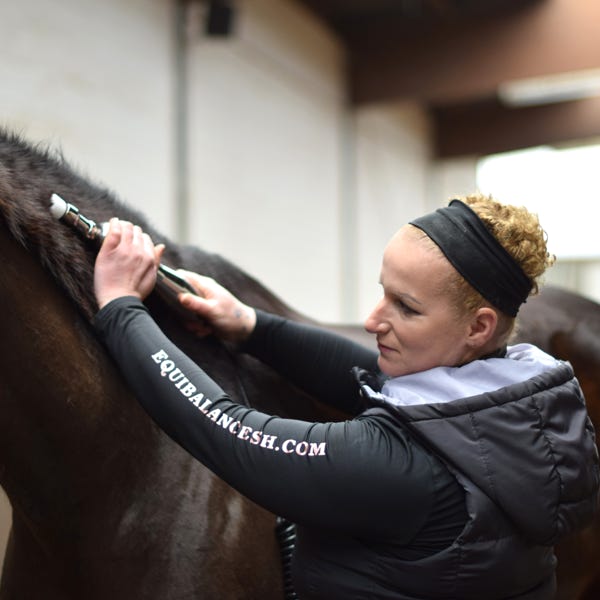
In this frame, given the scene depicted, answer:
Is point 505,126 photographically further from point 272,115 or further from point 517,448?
point 517,448

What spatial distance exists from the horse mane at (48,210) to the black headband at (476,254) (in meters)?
0.50

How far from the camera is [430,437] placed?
96cm

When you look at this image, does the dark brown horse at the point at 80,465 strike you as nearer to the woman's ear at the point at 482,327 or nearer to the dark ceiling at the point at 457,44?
the woman's ear at the point at 482,327

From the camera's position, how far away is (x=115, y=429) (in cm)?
117

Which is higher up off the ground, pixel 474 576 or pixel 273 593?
pixel 474 576

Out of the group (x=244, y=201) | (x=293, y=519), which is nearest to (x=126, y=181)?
(x=244, y=201)

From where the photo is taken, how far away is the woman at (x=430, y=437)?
0.96 metres

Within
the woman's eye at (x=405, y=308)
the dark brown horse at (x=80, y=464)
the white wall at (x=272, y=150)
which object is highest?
the white wall at (x=272, y=150)

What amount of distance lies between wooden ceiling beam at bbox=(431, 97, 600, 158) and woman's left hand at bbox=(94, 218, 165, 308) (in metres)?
6.67

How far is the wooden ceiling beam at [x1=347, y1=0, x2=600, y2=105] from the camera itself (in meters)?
5.17

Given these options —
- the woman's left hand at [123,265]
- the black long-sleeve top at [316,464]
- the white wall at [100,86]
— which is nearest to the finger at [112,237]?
the woman's left hand at [123,265]

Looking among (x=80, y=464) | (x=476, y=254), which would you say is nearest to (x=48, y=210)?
(x=80, y=464)

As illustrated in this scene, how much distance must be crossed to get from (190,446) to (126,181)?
2.97 meters

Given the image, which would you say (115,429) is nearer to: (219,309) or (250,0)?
(219,309)
